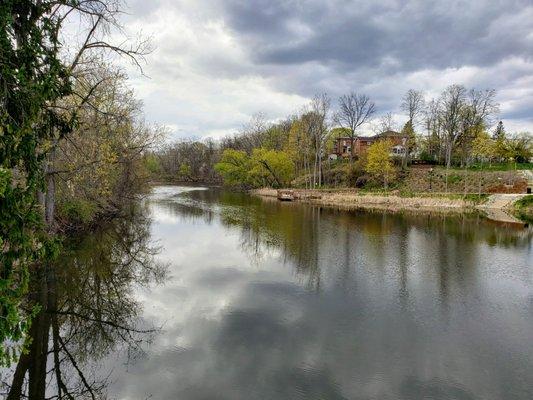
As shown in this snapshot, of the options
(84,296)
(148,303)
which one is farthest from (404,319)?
(84,296)

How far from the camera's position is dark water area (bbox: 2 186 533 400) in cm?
841

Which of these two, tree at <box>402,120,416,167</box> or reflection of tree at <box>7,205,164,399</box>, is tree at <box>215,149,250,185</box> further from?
reflection of tree at <box>7,205,164,399</box>

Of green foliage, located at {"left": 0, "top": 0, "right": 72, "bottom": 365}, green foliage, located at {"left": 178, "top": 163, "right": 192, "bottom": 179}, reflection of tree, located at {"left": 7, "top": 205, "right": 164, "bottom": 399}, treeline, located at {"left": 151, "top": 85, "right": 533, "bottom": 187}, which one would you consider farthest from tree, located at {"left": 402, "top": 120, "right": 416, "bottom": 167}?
green foliage, located at {"left": 178, "top": 163, "right": 192, "bottom": 179}

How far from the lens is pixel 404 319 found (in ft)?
38.4

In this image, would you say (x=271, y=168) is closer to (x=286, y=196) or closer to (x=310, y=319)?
(x=286, y=196)

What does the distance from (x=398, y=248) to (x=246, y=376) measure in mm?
15230

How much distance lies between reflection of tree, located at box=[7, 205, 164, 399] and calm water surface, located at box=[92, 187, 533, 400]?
0.64 metres

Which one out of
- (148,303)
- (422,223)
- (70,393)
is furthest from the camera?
(422,223)

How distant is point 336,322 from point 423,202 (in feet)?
123

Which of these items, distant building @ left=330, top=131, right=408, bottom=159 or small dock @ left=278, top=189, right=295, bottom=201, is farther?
distant building @ left=330, top=131, right=408, bottom=159

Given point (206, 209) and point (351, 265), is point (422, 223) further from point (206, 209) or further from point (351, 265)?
point (206, 209)

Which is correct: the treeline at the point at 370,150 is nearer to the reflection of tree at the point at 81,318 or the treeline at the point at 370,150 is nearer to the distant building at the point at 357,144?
the distant building at the point at 357,144

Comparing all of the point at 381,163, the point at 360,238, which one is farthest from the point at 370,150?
the point at 360,238

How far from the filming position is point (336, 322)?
1143 cm
